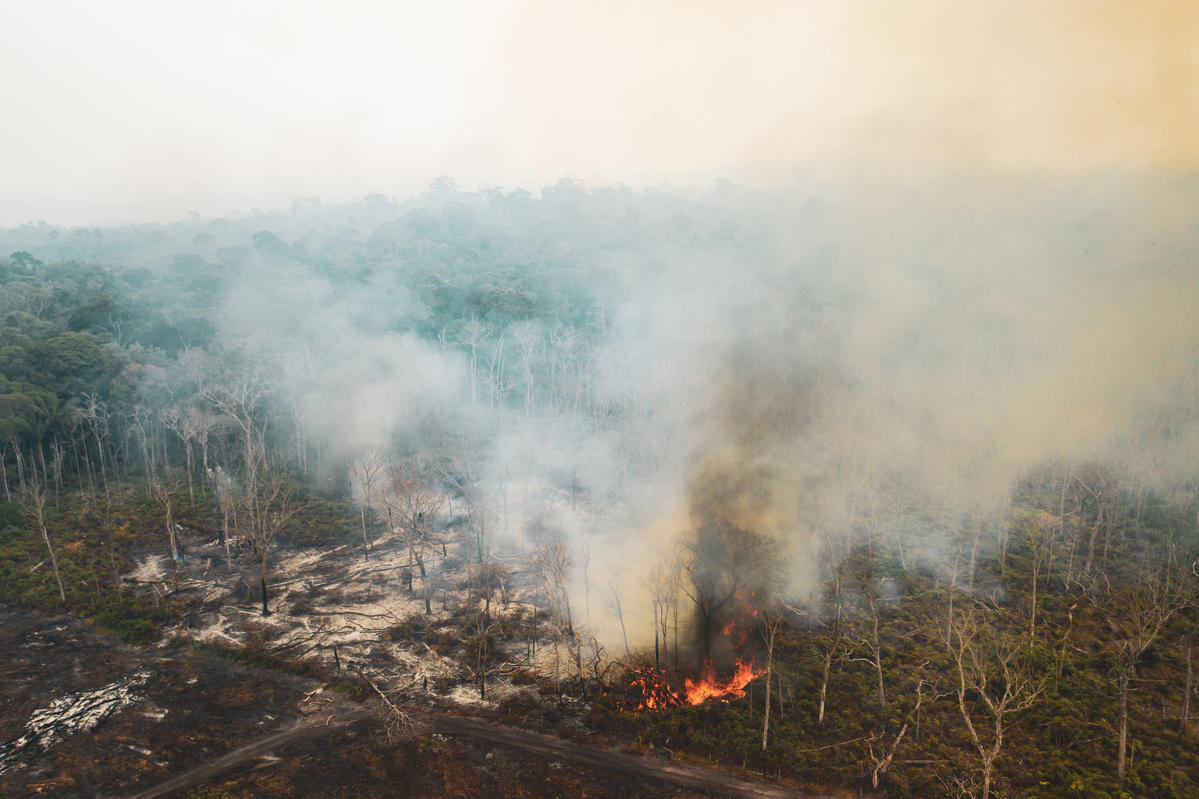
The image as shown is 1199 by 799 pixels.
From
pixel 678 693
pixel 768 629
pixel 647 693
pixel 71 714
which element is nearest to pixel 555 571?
pixel 647 693

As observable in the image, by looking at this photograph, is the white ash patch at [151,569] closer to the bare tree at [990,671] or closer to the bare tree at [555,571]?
the bare tree at [555,571]

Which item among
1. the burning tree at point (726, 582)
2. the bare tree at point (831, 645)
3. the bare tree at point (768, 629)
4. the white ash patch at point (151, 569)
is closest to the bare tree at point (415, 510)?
the white ash patch at point (151, 569)

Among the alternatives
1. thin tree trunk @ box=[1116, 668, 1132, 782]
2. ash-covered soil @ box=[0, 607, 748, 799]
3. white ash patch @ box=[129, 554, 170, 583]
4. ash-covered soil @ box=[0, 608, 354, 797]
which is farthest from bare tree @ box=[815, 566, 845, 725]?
white ash patch @ box=[129, 554, 170, 583]

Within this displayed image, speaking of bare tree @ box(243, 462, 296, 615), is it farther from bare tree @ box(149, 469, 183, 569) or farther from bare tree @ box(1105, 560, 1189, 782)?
bare tree @ box(1105, 560, 1189, 782)

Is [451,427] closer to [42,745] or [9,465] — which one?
[9,465]

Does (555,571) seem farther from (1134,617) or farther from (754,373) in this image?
(754,373)

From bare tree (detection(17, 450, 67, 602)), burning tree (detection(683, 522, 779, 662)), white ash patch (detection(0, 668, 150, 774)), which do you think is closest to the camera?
white ash patch (detection(0, 668, 150, 774))

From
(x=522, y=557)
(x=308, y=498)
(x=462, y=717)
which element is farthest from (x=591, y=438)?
(x=462, y=717)
